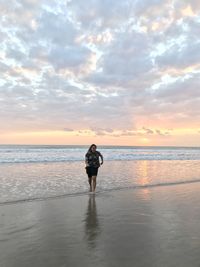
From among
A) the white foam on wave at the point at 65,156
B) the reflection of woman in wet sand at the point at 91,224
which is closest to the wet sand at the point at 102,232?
the reflection of woman in wet sand at the point at 91,224

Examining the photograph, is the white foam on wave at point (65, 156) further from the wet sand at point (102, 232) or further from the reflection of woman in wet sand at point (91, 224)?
the reflection of woman in wet sand at point (91, 224)

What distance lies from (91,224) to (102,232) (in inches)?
29.5

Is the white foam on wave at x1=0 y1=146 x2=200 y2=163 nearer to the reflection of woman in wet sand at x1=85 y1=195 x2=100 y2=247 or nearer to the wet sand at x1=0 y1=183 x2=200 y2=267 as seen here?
the wet sand at x1=0 y1=183 x2=200 y2=267

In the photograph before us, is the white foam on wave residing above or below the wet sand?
above

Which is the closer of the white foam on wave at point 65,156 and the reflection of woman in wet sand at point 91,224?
the reflection of woman in wet sand at point 91,224

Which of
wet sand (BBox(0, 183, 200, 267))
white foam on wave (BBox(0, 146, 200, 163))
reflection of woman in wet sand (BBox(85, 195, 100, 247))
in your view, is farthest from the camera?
white foam on wave (BBox(0, 146, 200, 163))

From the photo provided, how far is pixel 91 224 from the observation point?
677 centimetres

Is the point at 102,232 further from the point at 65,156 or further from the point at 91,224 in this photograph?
the point at 65,156

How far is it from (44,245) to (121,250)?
1.34m

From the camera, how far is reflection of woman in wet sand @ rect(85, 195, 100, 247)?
5668 millimetres

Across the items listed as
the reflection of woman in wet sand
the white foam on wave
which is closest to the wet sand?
the reflection of woman in wet sand

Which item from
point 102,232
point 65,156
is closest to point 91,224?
point 102,232

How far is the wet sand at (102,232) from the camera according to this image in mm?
4598

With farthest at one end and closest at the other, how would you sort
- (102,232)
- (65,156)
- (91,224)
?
(65,156) < (91,224) < (102,232)
